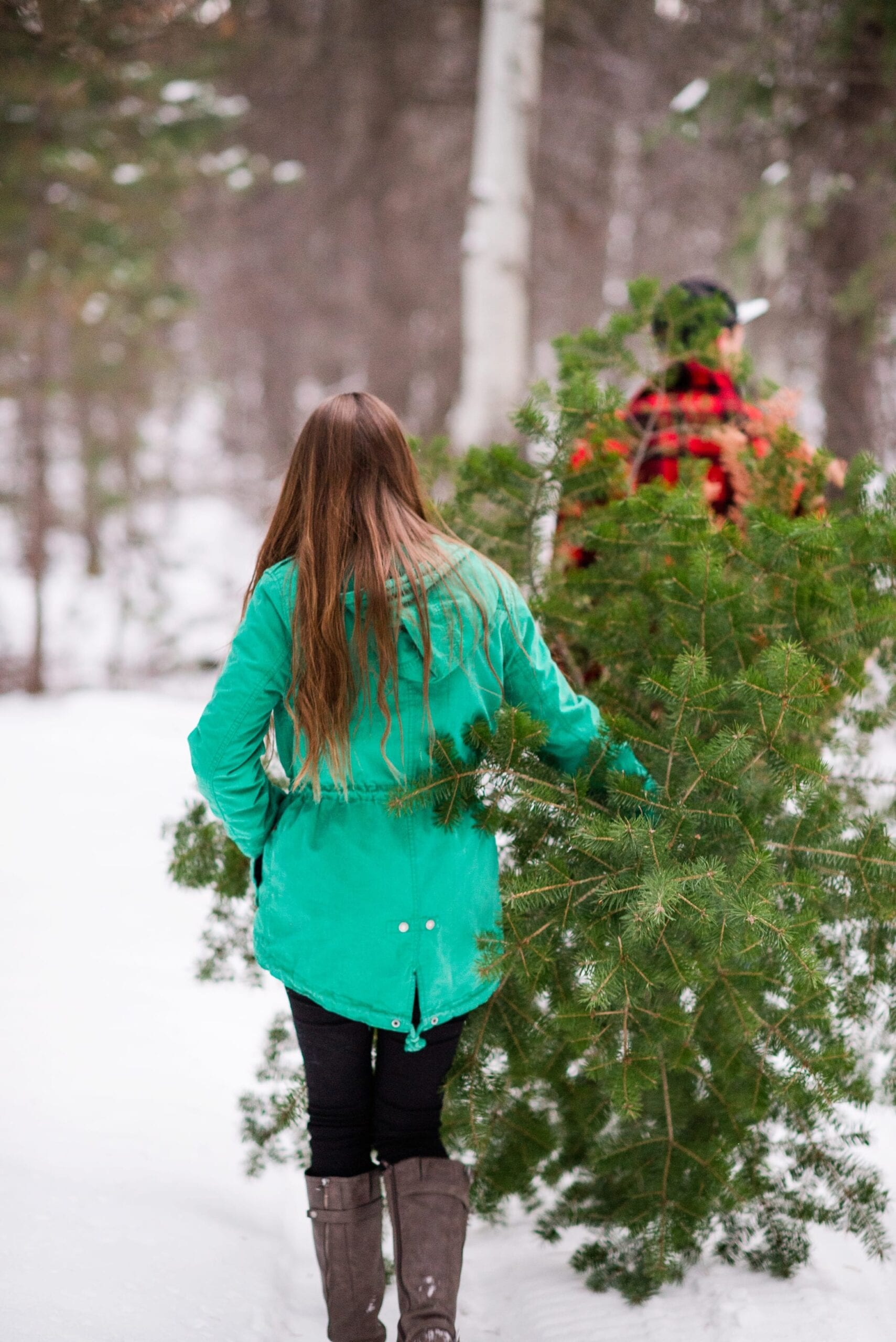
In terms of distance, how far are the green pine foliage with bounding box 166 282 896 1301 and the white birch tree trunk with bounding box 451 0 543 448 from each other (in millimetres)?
4756

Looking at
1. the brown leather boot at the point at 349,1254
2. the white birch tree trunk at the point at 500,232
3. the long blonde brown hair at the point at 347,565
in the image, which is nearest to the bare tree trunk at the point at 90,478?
the white birch tree trunk at the point at 500,232

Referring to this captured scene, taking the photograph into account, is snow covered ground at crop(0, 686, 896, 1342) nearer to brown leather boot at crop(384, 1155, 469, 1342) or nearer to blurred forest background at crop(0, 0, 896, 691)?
brown leather boot at crop(384, 1155, 469, 1342)

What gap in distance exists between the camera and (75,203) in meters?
10.3

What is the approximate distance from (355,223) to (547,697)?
520 inches

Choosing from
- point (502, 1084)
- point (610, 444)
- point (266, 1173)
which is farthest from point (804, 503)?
point (266, 1173)

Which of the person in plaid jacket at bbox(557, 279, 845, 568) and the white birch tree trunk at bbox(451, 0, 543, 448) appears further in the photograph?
the white birch tree trunk at bbox(451, 0, 543, 448)

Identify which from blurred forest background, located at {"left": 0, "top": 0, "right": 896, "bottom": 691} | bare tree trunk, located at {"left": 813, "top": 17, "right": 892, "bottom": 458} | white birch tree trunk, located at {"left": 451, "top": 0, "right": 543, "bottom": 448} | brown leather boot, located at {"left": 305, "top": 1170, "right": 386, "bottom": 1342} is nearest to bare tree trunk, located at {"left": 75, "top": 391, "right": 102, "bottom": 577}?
blurred forest background, located at {"left": 0, "top": 0, "right": 896, "bottom": 691}

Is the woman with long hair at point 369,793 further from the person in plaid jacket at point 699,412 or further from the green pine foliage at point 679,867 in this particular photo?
the person in plaid jacket at point 699,412

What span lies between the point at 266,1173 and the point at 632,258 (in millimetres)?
13583

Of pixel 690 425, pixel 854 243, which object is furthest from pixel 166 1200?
pixel 854 243

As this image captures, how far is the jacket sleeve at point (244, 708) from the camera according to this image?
190 cm

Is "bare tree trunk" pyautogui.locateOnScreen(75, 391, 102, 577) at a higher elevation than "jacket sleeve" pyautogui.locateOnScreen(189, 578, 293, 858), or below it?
higher

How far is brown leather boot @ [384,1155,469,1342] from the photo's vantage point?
2029 millimetres

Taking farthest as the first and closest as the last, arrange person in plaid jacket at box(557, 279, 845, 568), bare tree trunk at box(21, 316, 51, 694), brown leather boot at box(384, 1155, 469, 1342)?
bare tree trunk at box(21, 316, 51, 694), person in plaid jacket at box(557, 279, 845, 568), brown leather boot at box(384, 1155, 469, 1342)
